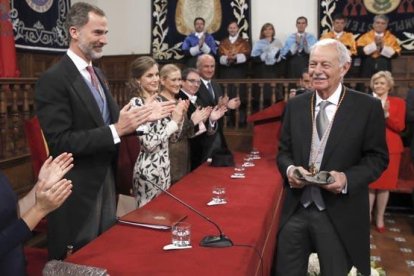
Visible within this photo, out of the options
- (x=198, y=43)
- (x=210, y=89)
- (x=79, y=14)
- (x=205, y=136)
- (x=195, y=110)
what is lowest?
(x=205, y=136)

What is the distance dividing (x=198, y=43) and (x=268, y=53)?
1.16m

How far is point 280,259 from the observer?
207 centimetres

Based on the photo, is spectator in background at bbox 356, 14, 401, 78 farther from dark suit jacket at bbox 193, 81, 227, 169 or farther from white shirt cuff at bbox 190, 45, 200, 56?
dark suit jacket at bbox 193, 81, 227, 169

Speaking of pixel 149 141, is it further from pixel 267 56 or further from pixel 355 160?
pixel 267 56

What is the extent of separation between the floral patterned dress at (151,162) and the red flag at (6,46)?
4.32 m

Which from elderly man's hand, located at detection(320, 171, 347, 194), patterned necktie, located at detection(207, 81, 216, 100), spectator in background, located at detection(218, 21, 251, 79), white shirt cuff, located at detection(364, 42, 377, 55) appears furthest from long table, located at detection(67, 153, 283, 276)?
spectator in background, located at detection(218, 21, 251, 79)

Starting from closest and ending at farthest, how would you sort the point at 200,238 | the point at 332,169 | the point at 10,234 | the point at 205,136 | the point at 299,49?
the point at 10,234
the point at 200,238
the point at 332,169
the point at 205,136
the point at 299,49

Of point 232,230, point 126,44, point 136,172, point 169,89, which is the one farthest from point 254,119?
point 126,44

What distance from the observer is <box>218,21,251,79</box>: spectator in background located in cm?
721

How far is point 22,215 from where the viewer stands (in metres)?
1.48

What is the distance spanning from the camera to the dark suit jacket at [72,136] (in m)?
1.94

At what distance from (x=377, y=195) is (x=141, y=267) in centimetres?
359

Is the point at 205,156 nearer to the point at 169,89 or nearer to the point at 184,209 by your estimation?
the point at 169,89

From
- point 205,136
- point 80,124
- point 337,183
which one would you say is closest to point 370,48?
point 205,136
